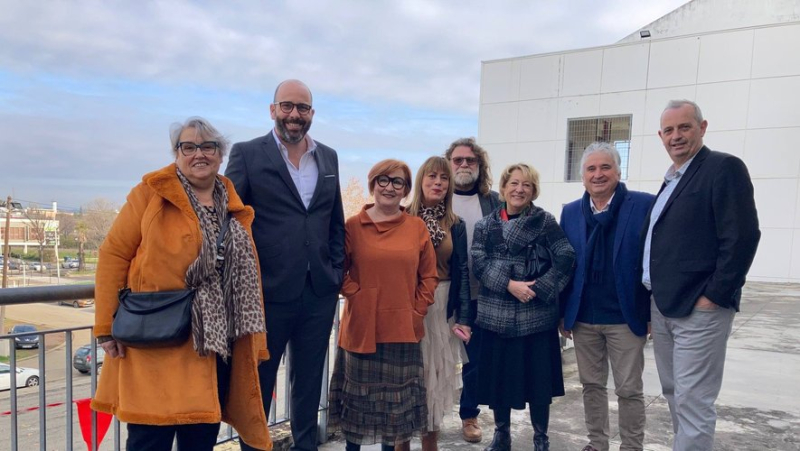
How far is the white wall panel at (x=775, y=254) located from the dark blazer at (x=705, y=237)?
1626 centimetres

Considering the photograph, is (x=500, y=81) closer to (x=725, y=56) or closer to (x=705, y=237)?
(x=725, y=56)

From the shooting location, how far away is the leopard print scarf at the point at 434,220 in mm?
3105

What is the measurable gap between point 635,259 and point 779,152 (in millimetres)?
16712

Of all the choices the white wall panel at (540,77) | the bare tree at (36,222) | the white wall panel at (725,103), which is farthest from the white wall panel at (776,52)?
the bare tree at (36,222)

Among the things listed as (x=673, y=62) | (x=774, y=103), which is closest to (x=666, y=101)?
(x=673, y=62)

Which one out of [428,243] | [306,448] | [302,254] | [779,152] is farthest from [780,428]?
[779,152]

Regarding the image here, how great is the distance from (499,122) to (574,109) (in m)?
2.85

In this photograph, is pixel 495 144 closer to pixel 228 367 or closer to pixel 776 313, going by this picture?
pixel 776 313

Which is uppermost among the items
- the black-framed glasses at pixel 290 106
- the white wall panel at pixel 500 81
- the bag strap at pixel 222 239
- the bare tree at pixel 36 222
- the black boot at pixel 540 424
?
the white wall panel at pixel 500 81

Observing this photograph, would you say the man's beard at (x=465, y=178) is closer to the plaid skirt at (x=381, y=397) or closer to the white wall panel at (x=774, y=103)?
the plaid skirt at (x=381, y=397)

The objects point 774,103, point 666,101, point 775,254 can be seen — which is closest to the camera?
point 774,103

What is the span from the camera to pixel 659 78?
1766 centimetres

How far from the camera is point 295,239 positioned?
260 centimetres

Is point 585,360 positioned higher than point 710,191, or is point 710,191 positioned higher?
point 710,191
